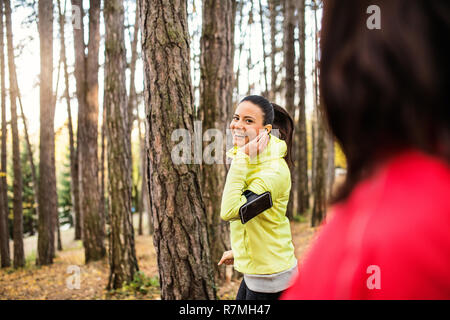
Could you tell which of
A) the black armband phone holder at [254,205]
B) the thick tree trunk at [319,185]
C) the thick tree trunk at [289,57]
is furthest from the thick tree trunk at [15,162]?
the black armband phone holder at [254,205]

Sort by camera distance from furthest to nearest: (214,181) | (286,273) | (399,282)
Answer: (214,181) < (286,273) < (399,282)

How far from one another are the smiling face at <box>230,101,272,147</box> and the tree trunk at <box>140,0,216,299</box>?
0.91 m

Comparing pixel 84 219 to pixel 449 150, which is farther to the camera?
pixel 84 219

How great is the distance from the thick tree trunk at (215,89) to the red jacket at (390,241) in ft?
18.1

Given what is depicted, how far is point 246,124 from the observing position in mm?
2697

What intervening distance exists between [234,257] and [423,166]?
2.09 metres

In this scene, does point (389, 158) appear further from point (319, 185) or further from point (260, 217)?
point (319, 185)

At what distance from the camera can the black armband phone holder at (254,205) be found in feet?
7.56

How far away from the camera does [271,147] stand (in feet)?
8.68

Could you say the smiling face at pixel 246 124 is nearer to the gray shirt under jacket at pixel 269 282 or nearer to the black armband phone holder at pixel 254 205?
the black armband phone holder at pixel 254 205

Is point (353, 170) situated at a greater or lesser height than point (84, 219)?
greater

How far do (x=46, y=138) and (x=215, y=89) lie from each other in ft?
24.5
